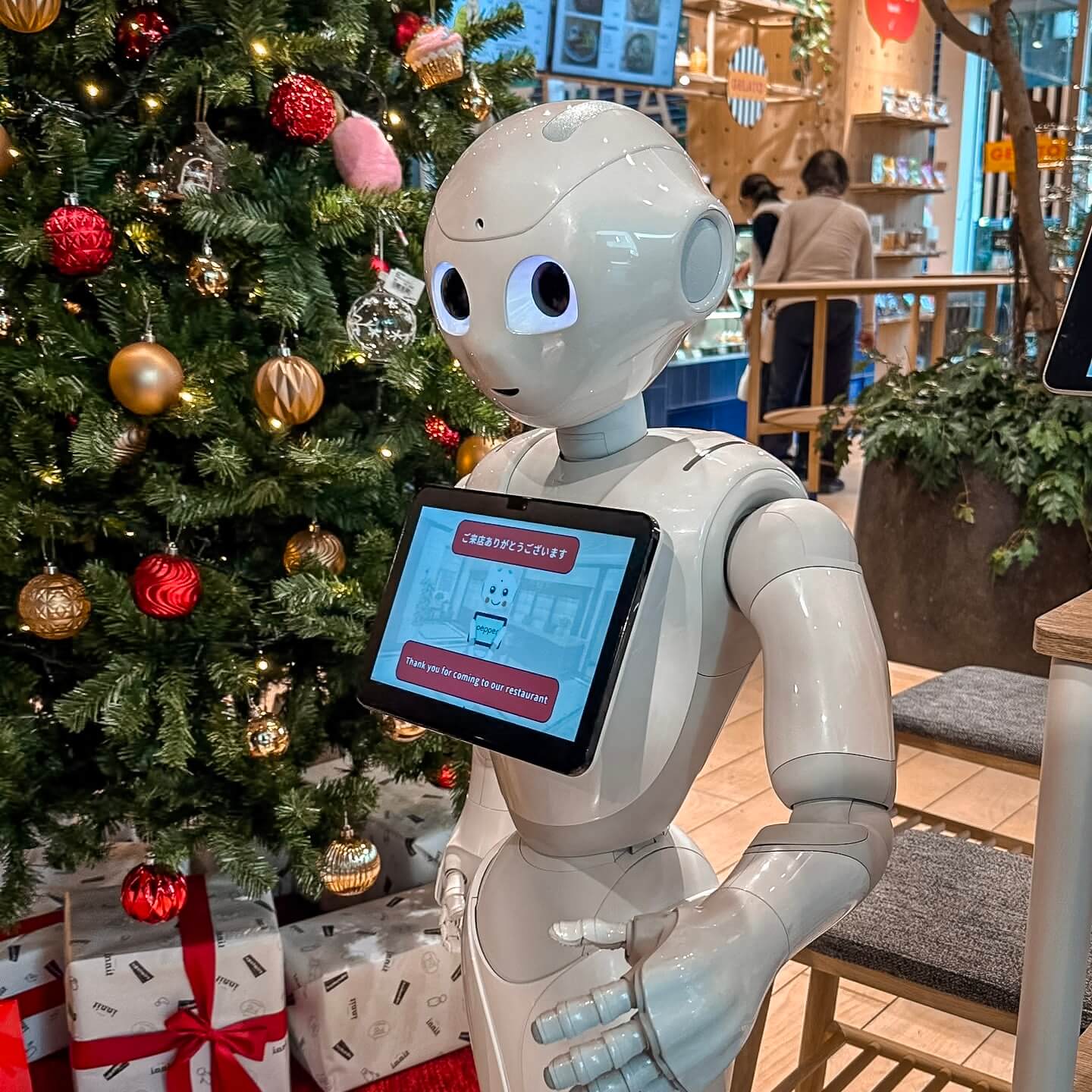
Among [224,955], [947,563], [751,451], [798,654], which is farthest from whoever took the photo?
[947,563]

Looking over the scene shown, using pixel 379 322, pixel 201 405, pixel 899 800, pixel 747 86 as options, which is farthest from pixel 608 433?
pixel 747 86

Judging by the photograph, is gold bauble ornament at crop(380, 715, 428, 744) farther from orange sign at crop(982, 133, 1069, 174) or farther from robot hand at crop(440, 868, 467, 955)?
orange sign at crop(982, 133, 1069, 174)

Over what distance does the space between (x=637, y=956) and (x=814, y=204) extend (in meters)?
5.16

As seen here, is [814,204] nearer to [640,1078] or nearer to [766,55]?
[766,55]

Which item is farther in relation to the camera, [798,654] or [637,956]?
[798,654]

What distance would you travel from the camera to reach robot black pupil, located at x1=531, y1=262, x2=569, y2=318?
936mm

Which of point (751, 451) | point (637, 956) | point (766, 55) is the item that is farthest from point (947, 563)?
point (766, 55)

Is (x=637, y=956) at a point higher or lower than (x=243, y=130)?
lower

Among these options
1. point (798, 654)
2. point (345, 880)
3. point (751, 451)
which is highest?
point (751, 451)

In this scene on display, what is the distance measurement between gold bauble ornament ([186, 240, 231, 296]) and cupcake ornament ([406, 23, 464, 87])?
393mm

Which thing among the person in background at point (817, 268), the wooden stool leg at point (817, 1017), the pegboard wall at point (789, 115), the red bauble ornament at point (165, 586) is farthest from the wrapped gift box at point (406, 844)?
the pegboard wall at point (789, 115)

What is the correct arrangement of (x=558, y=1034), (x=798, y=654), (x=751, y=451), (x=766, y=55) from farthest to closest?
(x=766, y=55)
(x=751, y=451)
(x=798, y=654)
(x=558, y=1034)

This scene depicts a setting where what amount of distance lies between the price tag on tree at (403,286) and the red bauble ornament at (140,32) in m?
0.44

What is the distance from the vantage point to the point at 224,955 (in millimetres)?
1677
